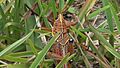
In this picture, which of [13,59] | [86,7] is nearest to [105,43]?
[86,7]

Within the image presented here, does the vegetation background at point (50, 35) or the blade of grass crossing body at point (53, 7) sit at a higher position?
the blade of grass crossing body at point (53, 7)

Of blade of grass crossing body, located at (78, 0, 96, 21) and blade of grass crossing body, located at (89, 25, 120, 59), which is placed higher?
blade of grass crossing body, located at (78, 0, 96, 21)

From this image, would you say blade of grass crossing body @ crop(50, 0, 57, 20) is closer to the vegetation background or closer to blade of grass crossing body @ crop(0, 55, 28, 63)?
the vegetation background

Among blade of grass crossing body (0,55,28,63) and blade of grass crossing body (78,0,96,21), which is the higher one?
blade of grass crossing body (78,0,96,21)

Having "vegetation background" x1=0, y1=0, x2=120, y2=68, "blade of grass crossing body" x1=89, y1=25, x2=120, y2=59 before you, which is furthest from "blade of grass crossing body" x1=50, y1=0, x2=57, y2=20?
"blade of grass crossing body" x1=89, y1=25, x2=120, y2=59

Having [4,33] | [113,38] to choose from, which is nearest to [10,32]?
[4,33]

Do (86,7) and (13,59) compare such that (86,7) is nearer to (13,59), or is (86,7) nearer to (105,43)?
(105,43)

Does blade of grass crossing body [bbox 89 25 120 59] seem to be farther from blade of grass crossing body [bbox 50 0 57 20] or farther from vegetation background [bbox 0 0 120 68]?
blade of grass crossing body [bbox 50 0 57 20]

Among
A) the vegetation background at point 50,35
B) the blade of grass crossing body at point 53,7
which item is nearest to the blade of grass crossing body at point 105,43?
the vegetation background at point 50,35

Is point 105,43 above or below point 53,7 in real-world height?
below

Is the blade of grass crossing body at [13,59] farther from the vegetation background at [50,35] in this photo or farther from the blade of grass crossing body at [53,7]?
the blade of grass crossing body at [53,7]

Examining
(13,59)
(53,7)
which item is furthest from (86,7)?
(13,59)
